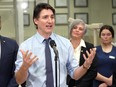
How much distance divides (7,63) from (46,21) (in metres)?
0.48

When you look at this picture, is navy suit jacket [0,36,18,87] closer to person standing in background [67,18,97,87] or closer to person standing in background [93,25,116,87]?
person standing in background [67,18,97,87]

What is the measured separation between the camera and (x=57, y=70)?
2219 mm

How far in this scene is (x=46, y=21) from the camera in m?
2.26

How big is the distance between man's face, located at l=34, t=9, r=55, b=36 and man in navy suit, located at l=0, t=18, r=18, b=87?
32 cm

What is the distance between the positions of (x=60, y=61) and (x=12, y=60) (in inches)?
16.7

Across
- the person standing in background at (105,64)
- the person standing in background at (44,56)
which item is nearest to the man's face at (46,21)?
the person standing in background at (44,56)

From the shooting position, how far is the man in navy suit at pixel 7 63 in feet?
7.79

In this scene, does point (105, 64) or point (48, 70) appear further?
point (105, 64)

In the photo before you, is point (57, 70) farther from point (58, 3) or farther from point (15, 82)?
point (58, 3)

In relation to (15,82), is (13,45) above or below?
above

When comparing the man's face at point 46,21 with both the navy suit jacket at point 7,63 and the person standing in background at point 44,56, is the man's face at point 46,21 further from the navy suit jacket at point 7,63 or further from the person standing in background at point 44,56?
the navy suit jacket at point 7,63

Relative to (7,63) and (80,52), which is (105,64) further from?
A: (7,63)

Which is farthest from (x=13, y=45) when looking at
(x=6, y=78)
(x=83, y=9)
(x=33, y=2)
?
(x=83, y=9)

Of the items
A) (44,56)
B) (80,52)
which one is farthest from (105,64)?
(44,56)
